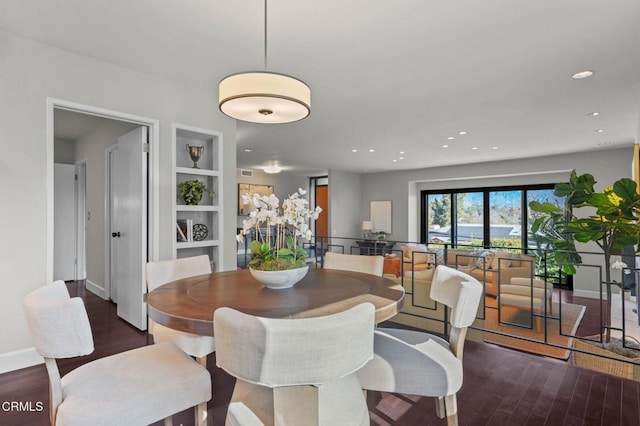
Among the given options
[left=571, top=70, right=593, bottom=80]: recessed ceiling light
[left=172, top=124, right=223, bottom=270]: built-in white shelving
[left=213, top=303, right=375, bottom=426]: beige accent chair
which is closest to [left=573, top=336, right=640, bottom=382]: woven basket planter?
[left=571, top=70, right=593, bottom=80]: recessed ceiling light

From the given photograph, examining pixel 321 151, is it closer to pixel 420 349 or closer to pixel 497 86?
pixel 497 86

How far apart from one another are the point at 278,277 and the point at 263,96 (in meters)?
0.94

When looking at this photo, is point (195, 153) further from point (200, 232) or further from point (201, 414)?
point (201, 414)

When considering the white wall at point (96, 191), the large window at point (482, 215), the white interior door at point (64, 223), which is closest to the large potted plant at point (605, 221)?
the large window at point (482, 215)

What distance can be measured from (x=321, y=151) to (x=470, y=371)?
4777 millimetres

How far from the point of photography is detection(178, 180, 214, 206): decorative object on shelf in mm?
3455

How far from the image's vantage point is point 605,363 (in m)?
2.58

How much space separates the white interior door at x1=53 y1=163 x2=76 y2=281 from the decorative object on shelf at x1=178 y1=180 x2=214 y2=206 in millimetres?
3292

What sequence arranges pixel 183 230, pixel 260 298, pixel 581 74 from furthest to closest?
1. pixel 183 230
2. pixel 581 74
3. pixel 260 298

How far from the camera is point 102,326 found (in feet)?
11.0

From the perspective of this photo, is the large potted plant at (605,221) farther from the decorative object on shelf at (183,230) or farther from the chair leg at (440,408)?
the decorative object on shelf at (183,230)

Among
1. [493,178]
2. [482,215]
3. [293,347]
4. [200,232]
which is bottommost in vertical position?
[293,347]

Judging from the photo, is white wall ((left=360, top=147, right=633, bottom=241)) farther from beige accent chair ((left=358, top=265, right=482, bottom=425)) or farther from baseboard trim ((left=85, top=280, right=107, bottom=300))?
baseboard trim ((left=85, top=280, right=107, bottom=300))

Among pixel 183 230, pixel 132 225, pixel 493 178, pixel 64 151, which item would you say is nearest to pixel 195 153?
pixel 183 230
